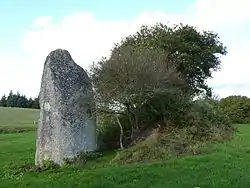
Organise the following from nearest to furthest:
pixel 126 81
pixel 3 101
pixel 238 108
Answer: pixel 126 81
pixel 238 108
pixel 3 101

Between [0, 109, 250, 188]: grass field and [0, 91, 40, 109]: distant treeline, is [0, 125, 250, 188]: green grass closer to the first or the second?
[0, 109, 250, 188]: grass field

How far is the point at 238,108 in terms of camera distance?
5997 cm

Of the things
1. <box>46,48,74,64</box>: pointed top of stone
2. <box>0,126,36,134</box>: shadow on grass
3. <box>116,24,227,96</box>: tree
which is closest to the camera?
<box>46,48,74,64</box>: pointed top of stone

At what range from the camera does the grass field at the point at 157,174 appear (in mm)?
14977

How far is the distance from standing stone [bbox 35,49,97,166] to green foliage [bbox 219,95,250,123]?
38.7 meters

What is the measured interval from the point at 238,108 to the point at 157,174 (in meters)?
45.8

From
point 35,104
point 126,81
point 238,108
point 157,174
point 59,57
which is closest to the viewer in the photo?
point 157,174

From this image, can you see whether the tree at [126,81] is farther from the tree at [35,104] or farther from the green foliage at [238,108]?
the tree at [35,104]

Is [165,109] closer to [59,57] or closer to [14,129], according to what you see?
[59,57]

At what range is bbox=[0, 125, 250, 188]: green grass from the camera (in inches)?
590

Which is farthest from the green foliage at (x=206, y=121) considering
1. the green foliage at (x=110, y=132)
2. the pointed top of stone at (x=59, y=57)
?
the pointed top of stone at (x=59, y=57)

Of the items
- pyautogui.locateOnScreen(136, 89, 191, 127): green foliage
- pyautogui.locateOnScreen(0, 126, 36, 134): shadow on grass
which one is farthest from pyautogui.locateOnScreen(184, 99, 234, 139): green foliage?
pyautogui.locateOnScreen(0, 126, 36, 134): shadow on grass

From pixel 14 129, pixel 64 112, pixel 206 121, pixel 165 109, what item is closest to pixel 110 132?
pixel 165 109

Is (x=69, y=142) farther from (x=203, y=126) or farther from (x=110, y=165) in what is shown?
(x=203, y=126)
